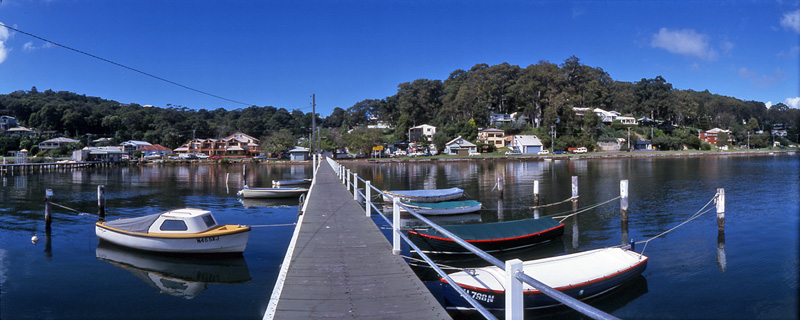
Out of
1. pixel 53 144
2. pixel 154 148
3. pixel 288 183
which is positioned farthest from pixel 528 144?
pixel 53 144

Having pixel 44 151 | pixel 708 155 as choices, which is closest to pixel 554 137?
pixel 708 155

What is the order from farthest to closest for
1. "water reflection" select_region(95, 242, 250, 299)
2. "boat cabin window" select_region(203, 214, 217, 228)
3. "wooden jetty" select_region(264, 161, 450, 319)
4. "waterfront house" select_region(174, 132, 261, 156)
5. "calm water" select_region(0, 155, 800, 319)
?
"waterfront house" select_region(174, 132, 261, 156), "boat cabin window" select_region(203, 214, 217, 228), "water reflection" select_region(95, 242, 250, 299), "calm water" select_region(0, 155, 800, 319), "wooden jetty" select_region(264, 161, 450, 319)

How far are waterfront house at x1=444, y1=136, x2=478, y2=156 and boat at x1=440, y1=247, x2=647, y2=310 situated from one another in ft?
280

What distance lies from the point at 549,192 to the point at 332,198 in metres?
22.3

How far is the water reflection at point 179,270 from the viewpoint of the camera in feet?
40.6

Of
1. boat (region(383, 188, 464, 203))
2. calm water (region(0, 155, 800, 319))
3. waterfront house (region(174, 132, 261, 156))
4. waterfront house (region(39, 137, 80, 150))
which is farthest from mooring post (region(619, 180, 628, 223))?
waterfront house (region(39, 137, 80, 150))

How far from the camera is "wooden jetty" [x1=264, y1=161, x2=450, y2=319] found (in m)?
5.20

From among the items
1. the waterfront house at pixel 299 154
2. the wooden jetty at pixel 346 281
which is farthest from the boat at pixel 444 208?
the waterfront house at pixel 299 154

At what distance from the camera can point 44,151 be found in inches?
3713

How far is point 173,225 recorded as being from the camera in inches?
576

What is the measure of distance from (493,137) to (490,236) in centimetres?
9152

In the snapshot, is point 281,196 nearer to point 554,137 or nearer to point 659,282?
point 659,282

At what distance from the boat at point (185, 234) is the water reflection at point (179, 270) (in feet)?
1.06

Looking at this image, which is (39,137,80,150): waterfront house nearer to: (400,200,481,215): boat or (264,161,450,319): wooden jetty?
(400,200,481,215): boat
